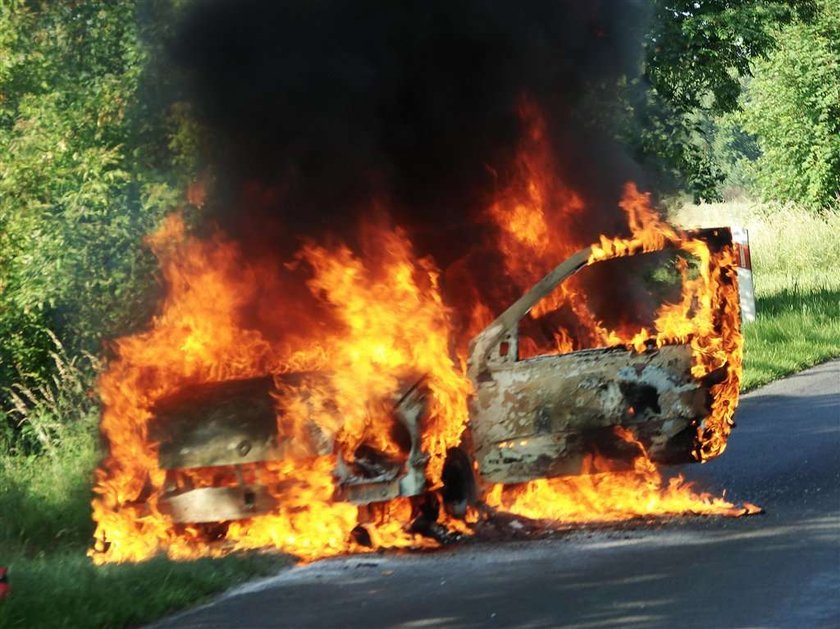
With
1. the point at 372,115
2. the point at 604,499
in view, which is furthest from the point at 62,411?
the point at 604,499

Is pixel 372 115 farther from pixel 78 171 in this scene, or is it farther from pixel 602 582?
pixel 602 582

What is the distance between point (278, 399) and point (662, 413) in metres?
2.26

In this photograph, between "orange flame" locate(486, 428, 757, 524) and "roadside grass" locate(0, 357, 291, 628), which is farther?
"orange flame" locate(486, 428, 757, 524)

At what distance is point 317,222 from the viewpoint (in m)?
12.8

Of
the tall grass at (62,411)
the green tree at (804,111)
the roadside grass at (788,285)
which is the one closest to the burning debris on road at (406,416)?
the tall grass at (62,411)

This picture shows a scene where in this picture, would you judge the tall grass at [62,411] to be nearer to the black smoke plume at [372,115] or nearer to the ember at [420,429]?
the black smoke plume at [372,115]

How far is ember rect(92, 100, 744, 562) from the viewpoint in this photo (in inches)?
335

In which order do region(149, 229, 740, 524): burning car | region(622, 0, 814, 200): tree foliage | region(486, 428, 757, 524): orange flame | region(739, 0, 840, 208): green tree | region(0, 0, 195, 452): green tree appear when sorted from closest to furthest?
region(149, 229, 740, 524): burning car < region(486, 428, 757, 524): orange flame < region(0, 0, 195, 452): green tree < region(622, 0, 814, 200): tree foliage < region(739, 0, 840, 208): green tree

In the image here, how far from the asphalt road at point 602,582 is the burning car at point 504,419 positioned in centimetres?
46

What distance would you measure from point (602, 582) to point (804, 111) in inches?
1149

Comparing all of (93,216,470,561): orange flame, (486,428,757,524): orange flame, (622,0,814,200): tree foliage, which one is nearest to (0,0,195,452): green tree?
(93,216,470,561): orange flame

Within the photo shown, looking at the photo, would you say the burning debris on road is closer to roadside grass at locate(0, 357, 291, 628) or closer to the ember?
the ember

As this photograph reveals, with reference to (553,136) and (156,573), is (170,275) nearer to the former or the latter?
(553,136)

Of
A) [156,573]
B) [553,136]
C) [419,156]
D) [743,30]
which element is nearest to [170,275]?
[419,156]
